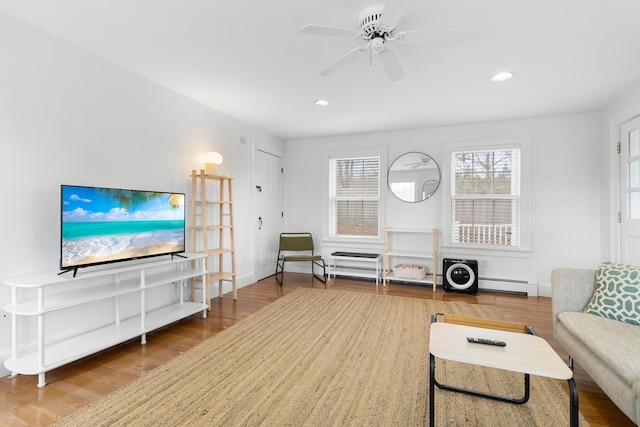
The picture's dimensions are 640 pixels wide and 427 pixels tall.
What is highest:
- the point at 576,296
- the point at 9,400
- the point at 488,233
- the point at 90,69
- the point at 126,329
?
the point at 90,69

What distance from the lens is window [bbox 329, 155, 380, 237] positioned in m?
5.12

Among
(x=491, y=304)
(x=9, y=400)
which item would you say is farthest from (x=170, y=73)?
(x=491, y=304)

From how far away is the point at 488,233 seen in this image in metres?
4.46

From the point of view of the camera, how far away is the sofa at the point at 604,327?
1.50m

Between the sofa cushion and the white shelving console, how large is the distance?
233cm

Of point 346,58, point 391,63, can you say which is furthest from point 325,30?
point 391,63

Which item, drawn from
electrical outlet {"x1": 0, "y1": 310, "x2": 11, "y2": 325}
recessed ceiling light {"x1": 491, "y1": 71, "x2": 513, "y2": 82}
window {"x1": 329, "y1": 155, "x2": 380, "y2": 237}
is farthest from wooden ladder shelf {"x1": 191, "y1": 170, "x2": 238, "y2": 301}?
recessed ceiling light {"x1": 491, "y1": 71, "x2": 513, "y2": 82}

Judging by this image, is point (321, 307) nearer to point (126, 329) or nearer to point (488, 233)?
point (126, 329)

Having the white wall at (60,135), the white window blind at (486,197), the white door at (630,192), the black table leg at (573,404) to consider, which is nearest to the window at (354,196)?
the white window blind at (486,197)

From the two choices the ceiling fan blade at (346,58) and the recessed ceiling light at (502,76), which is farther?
the recessed ceiling light at (502,76)

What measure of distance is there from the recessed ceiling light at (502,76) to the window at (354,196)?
2263 millimetres

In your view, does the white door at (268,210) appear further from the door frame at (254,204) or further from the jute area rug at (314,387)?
the jute area rug at (314,387)

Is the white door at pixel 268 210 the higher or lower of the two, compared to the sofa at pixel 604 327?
higher

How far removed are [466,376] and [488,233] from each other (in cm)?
290
